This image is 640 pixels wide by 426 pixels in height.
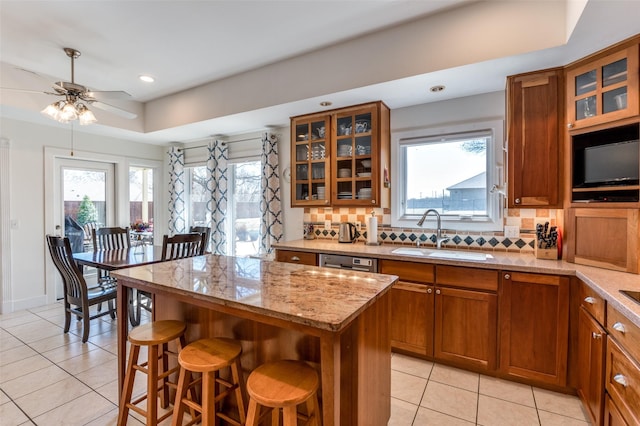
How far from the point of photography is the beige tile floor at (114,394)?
1947 millimetres

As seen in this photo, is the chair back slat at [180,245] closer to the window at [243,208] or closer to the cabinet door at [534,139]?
the window at [243,208]

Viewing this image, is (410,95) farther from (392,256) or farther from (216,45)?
(216,45)

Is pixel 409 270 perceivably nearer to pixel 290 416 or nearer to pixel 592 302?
pixel 592 302

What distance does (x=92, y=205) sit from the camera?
462 cm

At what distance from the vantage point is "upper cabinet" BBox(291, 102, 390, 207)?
308cm

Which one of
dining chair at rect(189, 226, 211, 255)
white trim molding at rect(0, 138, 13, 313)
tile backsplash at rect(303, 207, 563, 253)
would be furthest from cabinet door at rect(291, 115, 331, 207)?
white trim molding at rect(0, 138, 13, 313)

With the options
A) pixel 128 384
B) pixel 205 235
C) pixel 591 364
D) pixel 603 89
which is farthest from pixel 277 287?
pixel 603 89

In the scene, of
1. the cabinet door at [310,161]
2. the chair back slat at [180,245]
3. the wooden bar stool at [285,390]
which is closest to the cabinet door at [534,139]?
the cabinet door at [310,161]

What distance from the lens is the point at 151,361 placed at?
5.39 feet

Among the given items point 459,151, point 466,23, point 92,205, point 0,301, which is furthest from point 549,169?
point 0,301

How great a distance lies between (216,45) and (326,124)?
127 centimetres

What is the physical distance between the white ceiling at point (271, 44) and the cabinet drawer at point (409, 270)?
4.98 feet

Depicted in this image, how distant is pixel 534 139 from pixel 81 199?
18.3ft

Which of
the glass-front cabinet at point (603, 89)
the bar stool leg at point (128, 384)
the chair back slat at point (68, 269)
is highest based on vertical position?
the glass-front cabinet at point (603, 89)
